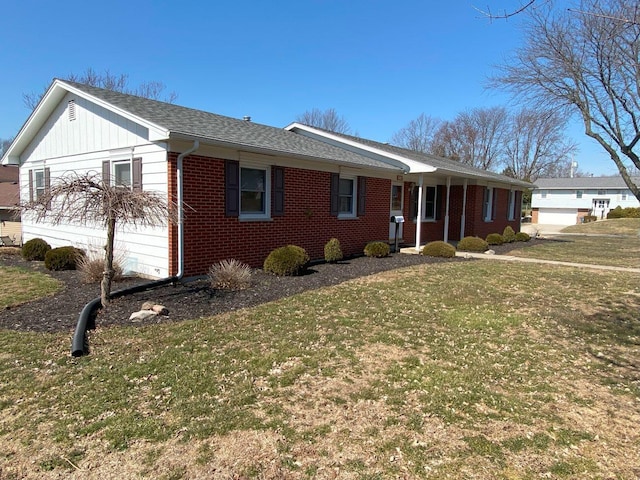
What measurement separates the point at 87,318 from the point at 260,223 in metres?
4.62

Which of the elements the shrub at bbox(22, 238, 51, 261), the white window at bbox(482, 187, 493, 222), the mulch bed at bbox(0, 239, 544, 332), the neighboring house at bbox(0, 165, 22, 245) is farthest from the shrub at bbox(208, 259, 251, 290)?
the white window at bbox(482, 187, 493, 222)

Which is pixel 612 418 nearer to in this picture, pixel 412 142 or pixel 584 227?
pixel 584 227

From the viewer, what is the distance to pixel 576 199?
2078 inches

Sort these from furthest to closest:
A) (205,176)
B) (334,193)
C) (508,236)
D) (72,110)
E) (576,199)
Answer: (576,199)
(508,236)
(334,193)
(72,110)
(205,176)

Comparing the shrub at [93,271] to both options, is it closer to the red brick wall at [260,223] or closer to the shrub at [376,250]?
the red brick wall at [260,223]

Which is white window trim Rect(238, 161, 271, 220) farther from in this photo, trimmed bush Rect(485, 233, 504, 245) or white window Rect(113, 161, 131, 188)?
trimmed bush Rect(485, 233, 504, 245)

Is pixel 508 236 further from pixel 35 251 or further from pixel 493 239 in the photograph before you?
pixel 35 251

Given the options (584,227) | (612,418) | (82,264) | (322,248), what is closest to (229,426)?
(612,418)

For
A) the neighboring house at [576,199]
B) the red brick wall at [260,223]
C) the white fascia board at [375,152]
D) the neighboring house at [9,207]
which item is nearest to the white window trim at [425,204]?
the white fascia board at [375,152]

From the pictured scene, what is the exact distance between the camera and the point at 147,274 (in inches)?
340

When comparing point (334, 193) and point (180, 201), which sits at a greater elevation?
point (334, 193)

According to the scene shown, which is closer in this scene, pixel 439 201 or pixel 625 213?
pixel 439 201

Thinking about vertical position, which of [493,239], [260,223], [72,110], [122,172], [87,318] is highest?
[72,110]

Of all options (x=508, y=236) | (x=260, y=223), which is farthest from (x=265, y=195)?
(x=508, y=236)
